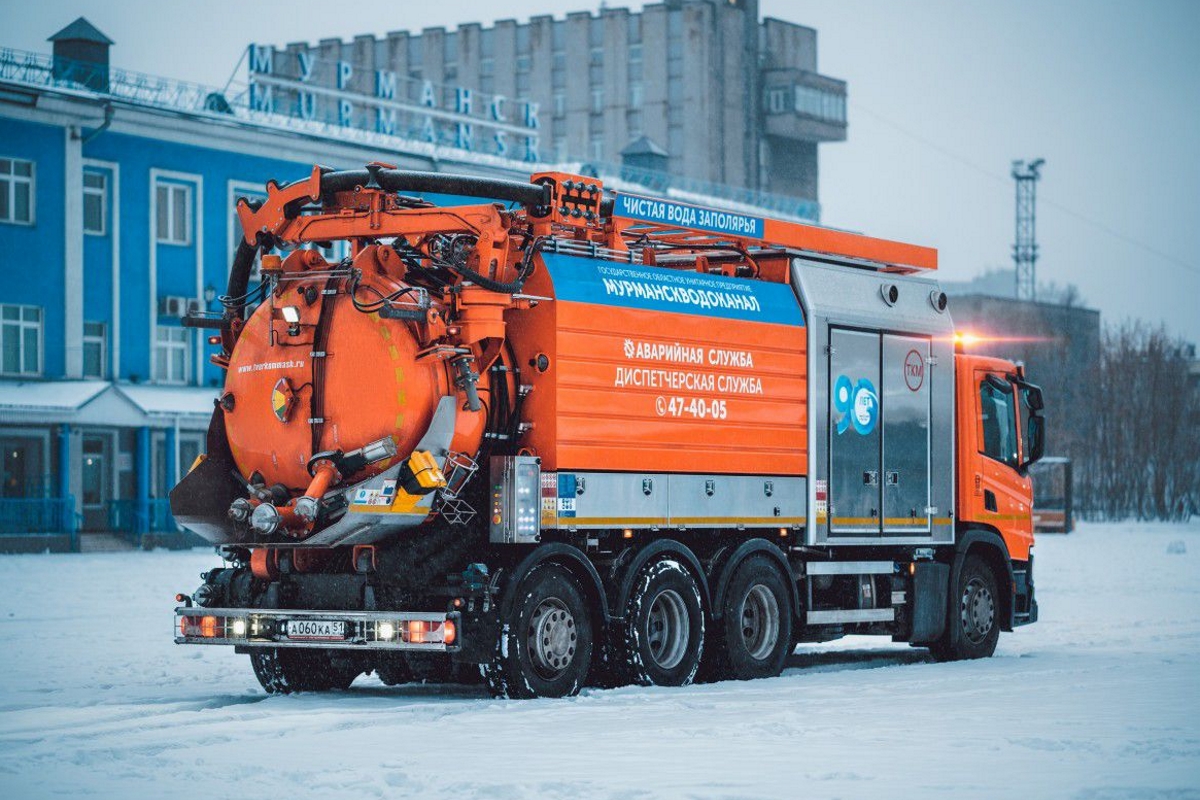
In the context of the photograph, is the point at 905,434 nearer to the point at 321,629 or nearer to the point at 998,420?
the point at 998,420

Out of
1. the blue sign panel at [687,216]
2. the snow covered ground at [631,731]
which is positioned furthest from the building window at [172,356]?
the blue sign panel at [687,216]

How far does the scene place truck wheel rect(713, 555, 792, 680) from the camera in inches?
650

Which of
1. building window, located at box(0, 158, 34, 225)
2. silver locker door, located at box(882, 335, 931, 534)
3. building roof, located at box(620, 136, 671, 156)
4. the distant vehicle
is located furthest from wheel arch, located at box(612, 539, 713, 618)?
building roof, located at box(620, 136, 671, 156)

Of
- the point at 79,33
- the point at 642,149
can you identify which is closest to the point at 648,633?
the point at 79,33

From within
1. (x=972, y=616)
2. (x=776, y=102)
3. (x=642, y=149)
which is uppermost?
(x=776, y=102)

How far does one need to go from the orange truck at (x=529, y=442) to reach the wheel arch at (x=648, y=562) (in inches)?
1.1

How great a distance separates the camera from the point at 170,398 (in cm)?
5119

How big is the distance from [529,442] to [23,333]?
3648 cm

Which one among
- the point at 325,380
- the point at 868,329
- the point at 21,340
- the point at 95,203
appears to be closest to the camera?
the point at 325,380

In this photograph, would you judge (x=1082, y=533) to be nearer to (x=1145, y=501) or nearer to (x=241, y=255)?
(x=1145, y=501)

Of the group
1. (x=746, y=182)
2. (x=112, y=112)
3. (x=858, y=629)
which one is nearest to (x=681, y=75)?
(x=746, y=182)

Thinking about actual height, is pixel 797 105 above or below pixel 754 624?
above

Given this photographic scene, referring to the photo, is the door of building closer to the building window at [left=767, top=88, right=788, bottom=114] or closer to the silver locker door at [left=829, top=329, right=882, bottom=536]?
the silver locker door at [left=829, top=329, right=882, bottom=536]

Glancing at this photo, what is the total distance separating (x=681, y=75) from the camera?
111m
